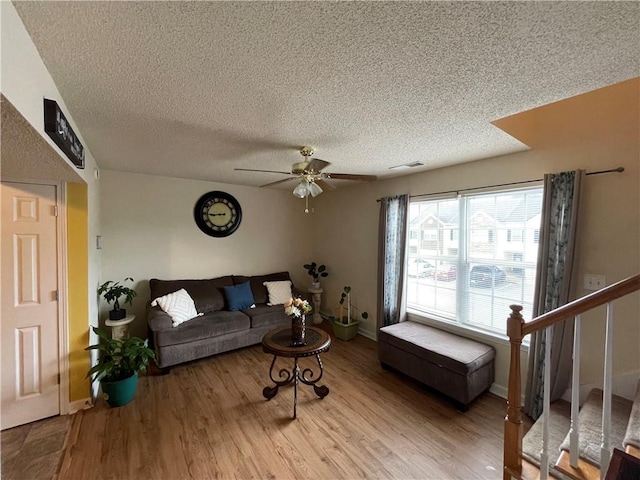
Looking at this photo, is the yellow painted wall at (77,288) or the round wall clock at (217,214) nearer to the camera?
the yellow painted wall at (77,288)

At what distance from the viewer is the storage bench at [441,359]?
243 centimetres

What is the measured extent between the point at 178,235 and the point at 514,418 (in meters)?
4.11

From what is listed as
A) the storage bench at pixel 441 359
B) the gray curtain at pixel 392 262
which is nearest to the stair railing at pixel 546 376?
the storage bench at pixel 441 359

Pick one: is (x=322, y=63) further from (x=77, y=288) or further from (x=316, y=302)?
(x=316, y=302)

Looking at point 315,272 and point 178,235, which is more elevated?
point 178,235

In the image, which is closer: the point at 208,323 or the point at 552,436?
the point at 552,436

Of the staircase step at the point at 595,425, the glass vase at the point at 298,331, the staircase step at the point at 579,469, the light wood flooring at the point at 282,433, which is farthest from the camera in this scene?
the glass vase at the point at 298,331

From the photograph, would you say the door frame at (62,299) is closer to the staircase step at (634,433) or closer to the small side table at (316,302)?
the small side table at (316,302)

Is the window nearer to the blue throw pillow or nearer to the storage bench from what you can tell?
the storage bench

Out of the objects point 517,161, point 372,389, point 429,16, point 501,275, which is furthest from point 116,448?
point 517,161

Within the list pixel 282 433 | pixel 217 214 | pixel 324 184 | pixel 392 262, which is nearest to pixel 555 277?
pixel 392 262

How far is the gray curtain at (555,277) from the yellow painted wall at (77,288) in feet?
12.7

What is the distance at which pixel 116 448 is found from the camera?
1.99m

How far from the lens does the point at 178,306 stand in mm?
3320
